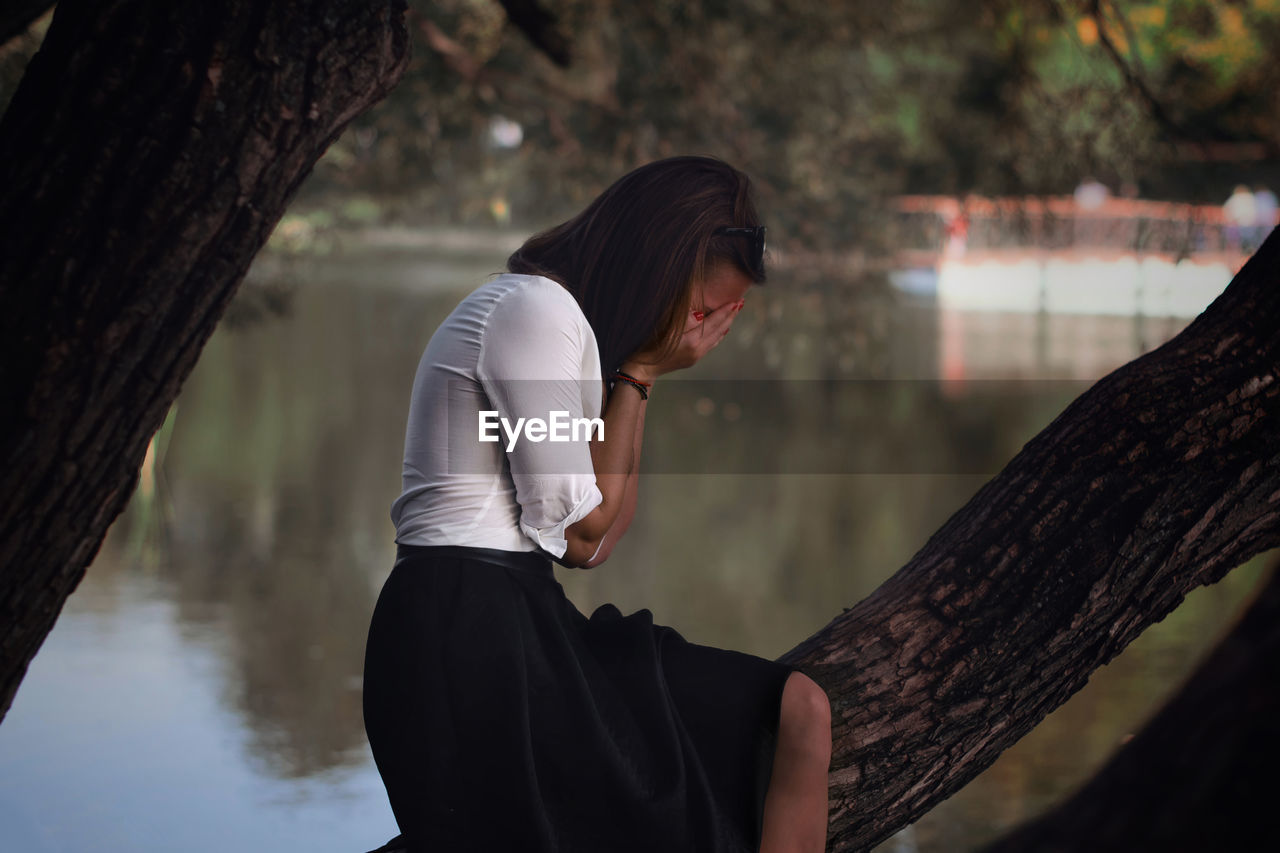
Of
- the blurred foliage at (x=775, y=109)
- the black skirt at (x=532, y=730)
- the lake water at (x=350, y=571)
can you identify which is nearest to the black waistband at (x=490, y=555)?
the black skirt at (x=532, y=730)

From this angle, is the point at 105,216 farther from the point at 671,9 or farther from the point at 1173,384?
the point at 671,9

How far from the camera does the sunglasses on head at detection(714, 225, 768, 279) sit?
77.2 inches

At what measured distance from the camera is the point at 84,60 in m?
1.75

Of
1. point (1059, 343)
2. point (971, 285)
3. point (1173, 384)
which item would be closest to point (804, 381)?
point (1059, 343)

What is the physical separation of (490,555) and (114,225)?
0.62m

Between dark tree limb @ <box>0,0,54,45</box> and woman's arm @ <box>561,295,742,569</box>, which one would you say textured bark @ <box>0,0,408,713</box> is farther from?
dark tree limb @ <box>0,0,54,45</box>

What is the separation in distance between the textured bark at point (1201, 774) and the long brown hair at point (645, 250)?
1086mm

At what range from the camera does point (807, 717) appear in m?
1.75

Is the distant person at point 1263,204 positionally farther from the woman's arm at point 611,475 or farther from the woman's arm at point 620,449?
the woman's arm at point 611,475

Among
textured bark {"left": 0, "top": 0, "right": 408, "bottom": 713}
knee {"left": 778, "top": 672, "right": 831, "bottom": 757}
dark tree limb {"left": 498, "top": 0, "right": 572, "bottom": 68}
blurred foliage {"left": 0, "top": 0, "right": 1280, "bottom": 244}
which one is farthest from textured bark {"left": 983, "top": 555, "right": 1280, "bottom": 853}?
blurred foliage {"left": 0, "top": 0, "right": 1280, "bottom": 244}

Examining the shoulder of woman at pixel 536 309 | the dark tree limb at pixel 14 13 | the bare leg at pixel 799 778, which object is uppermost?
the dark tree limb at pixel 14 13

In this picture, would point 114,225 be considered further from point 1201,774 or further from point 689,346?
point 1201,774

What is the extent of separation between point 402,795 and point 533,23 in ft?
11.4

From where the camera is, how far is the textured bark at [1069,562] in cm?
195
